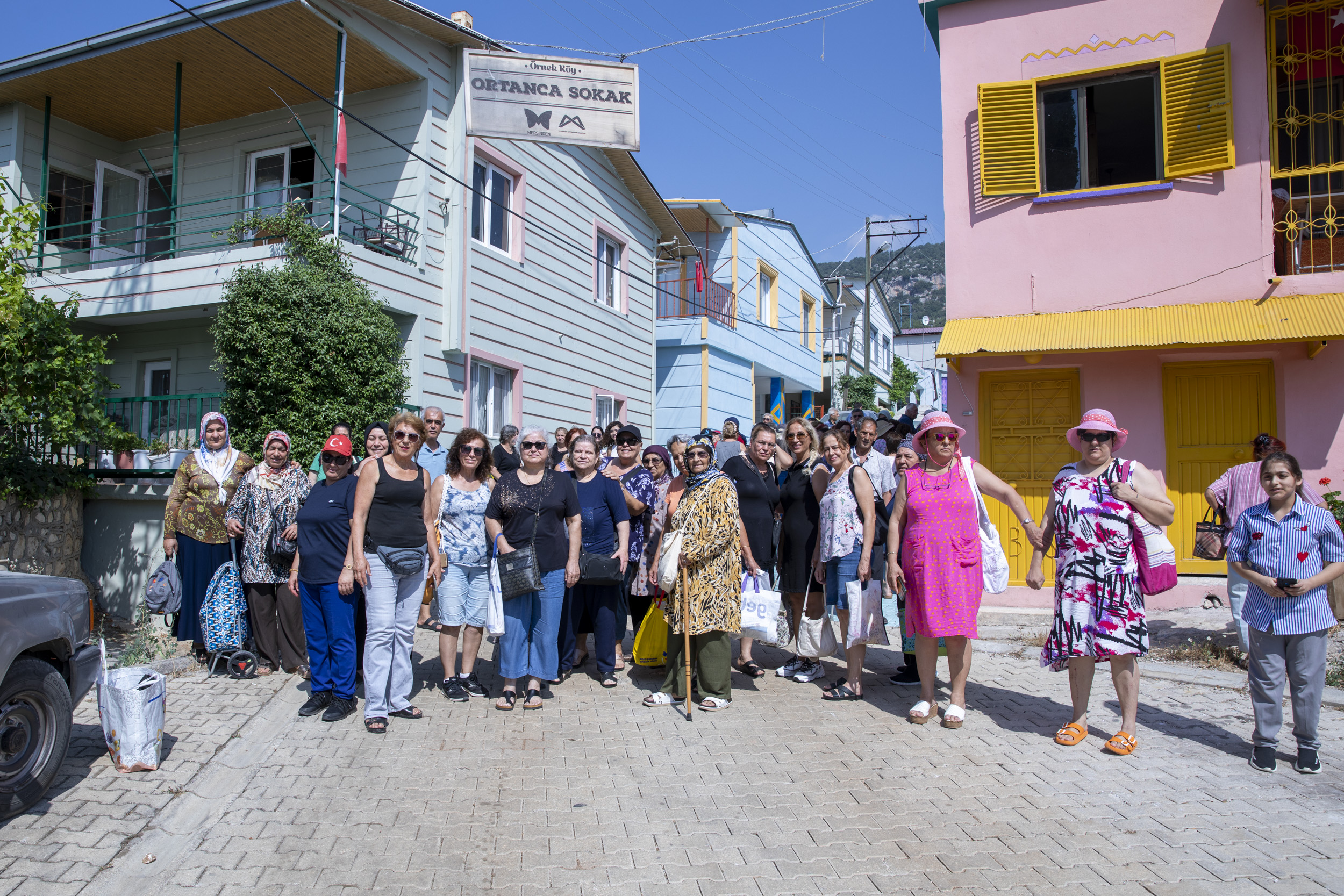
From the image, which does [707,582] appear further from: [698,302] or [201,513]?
[698,302]

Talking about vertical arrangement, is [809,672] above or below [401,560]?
below

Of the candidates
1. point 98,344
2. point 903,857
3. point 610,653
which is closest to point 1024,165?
point 610,653

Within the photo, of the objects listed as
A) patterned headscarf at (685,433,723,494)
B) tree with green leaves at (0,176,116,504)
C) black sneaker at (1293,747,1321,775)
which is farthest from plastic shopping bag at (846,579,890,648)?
tree with green leaves at (0,176,116,504)

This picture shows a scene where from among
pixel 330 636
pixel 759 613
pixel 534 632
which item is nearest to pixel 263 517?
pixel 330 636

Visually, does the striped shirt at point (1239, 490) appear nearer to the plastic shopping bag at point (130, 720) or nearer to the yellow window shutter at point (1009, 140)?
the yellow window shutter at point (1009, 140)

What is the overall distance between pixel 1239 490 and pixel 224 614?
758 cm

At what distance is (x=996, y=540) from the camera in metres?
5.49

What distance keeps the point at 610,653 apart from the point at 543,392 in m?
8.42

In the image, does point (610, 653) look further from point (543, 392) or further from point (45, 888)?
point (543, 392)

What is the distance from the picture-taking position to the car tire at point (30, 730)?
379 cm

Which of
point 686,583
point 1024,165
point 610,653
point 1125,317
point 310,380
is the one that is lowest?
point 610,653

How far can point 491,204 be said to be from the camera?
529 inches

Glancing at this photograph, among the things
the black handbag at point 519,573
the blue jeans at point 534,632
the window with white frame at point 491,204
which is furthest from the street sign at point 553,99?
the blue jeans at point 534,632

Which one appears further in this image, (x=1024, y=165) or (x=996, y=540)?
(x=1024, y=165)
